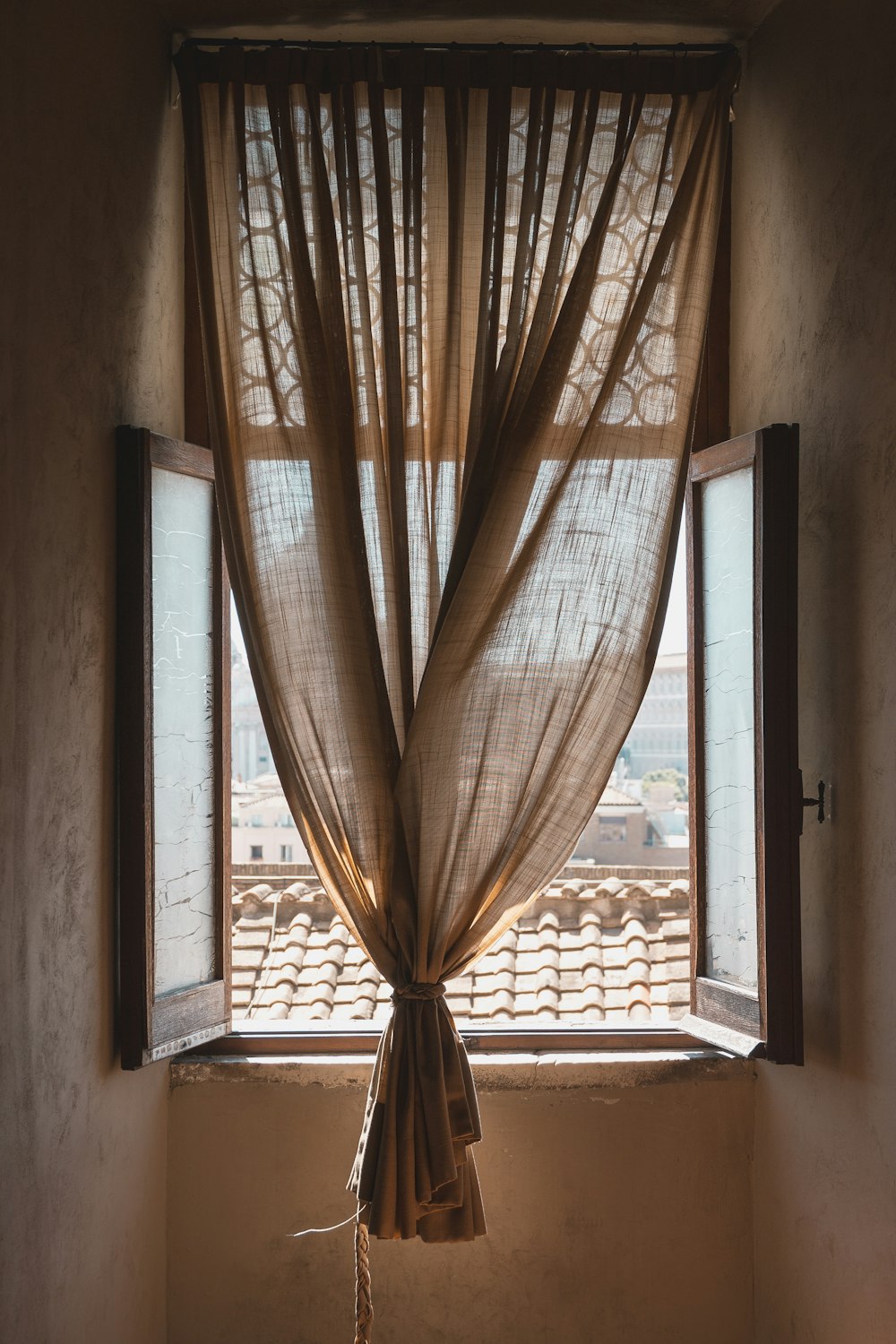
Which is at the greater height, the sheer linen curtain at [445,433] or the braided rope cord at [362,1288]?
the sheer linen curtain at [445,433]

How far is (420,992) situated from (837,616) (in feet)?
3.64

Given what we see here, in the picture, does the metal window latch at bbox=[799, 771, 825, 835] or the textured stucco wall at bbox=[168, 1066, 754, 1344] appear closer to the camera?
the metal window latch at bbox=[799, 771, 825, 835]

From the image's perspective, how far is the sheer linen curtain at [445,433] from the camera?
2.15 m

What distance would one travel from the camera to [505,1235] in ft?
7.64

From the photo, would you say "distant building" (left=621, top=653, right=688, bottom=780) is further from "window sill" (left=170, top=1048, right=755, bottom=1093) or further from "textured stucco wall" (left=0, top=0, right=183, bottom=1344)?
"textured stucco wall" (left=0, top=0, right=183, bottom=1344)

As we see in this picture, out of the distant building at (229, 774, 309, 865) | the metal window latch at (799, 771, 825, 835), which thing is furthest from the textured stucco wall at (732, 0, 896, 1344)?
the distant building at (229, 774, 309, 865)

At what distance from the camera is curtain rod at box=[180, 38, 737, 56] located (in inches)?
90.8

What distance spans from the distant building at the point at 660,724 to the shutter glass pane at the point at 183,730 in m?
1.42

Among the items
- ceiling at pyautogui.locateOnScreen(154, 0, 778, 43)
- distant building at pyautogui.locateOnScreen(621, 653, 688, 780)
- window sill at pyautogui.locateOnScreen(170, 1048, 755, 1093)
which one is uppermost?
ceiling at pyautogui.locateOnScreen(154, 0, 778, 43)

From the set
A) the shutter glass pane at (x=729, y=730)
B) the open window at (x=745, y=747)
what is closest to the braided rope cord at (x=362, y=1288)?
the open window at (x=745, y=747)

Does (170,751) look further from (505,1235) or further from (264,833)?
(264,833)

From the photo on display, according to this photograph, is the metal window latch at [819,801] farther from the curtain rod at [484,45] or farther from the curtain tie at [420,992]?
the curtain rod at [484,45]

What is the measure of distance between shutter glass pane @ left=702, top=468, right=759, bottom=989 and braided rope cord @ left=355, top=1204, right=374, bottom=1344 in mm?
927

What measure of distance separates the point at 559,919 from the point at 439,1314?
3.96 feet
